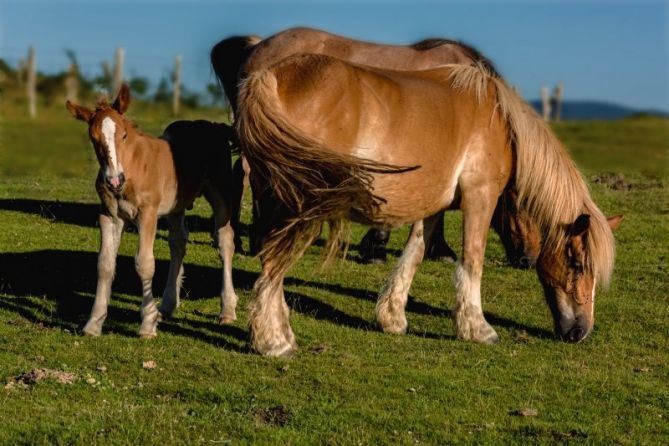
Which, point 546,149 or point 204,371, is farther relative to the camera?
point 546,149

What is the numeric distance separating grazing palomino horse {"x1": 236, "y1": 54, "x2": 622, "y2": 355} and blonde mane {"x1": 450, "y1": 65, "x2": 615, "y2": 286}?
0.01 m

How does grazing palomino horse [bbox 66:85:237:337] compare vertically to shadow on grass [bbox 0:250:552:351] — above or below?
above

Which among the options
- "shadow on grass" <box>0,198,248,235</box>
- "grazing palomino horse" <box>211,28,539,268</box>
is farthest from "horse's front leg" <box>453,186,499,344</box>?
"shadow on grass" <box>0,198,248,235</box>

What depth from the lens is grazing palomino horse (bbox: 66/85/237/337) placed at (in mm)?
6719

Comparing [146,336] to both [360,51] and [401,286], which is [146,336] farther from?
[360,51]

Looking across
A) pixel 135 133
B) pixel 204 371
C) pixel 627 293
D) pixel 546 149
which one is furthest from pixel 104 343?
pixel 627 293

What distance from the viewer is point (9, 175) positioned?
16.9 metres

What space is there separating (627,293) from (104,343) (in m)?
5.47

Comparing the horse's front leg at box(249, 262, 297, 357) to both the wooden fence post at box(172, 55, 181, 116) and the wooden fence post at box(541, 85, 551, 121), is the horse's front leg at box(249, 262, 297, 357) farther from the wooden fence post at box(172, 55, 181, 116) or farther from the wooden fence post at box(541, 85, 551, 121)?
the wooden fence post at box(541, 85, 551, 121)

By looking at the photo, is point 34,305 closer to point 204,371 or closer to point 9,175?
point 204,371

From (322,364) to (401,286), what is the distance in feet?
4.72

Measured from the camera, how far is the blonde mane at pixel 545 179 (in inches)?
293

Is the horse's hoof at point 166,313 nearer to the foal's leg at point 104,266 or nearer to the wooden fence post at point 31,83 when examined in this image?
the foal's leg at point 104,266

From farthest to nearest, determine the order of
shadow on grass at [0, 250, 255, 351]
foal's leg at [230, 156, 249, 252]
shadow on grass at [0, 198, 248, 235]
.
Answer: shadow on grass at [0, 198, 248, 235]
foal's leg at [230, 156, 249, 252]
shadow on grass at [0, 250, 255, 351]
